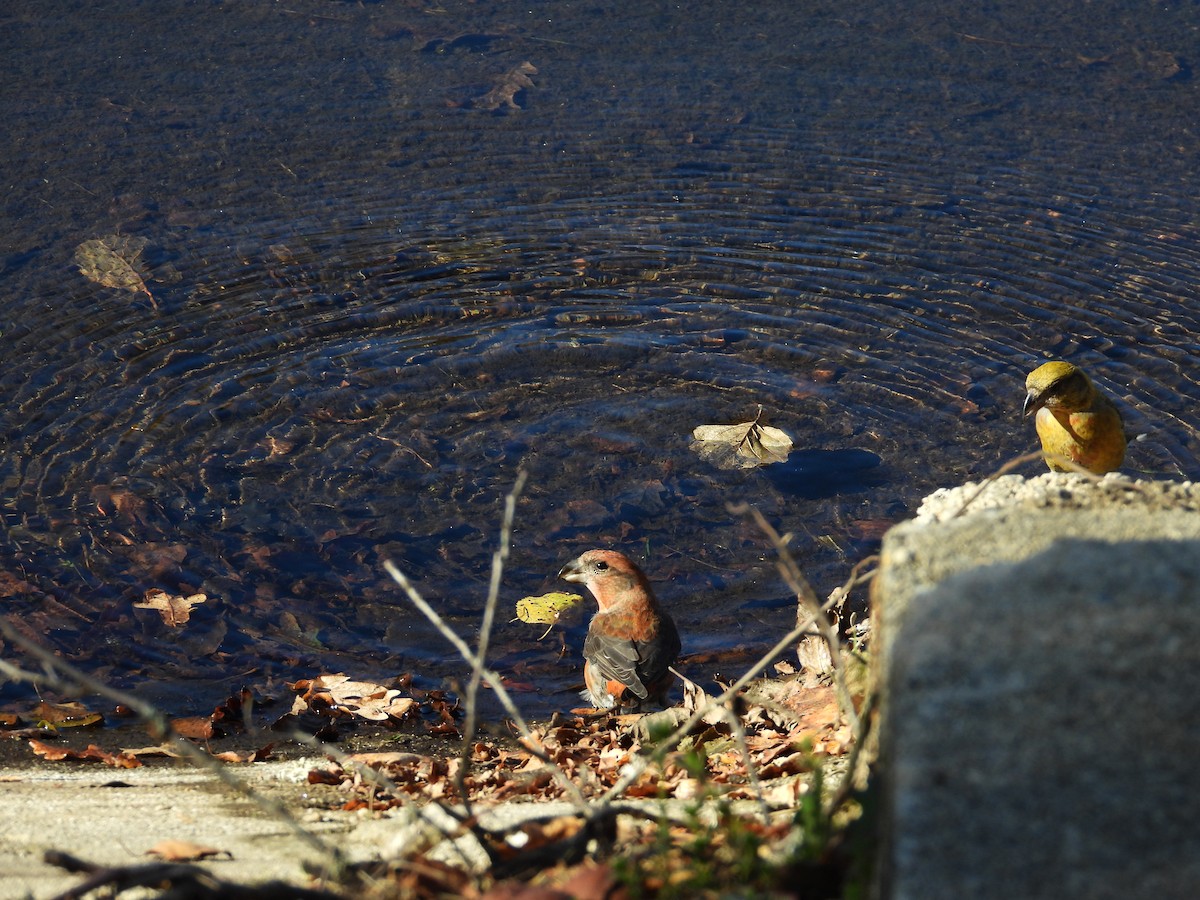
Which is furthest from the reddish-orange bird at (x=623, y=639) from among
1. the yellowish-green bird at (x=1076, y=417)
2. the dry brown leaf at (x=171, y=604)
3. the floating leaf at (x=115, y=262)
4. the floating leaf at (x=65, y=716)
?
the floating leaf at (x=115, y=262)

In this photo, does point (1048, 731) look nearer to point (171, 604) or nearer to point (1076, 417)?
point (1076, 417)

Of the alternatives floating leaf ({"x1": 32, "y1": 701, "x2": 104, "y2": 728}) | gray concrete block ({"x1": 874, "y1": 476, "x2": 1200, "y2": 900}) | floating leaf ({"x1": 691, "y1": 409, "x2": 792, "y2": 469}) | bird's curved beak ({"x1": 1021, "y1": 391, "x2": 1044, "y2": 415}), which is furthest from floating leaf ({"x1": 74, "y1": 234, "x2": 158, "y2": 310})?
gray concrete block ({"x1": 874, "y1": 476, "x2": 1200, "y2": 900})

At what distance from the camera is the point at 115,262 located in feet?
28.4

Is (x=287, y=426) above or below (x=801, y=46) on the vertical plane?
below

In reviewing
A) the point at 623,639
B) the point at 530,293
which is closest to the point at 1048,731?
the point at 623,639

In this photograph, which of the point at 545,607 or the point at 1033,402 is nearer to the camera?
the point at 1033,402

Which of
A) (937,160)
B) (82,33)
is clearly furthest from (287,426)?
(82,33)

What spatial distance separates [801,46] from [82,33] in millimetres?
7435

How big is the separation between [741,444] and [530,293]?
7.30 ft

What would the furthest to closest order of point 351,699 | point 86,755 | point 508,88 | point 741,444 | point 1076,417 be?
point 508,88, point 741,444, point 1076,417, point 351,699, point 86,755

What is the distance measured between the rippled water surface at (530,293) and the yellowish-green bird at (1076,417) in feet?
3.53

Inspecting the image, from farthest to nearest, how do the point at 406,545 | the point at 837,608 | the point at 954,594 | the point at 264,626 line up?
the point at 406,545, the point at 264,626, the point at 837,608, the point at 954,594

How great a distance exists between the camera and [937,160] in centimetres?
1053

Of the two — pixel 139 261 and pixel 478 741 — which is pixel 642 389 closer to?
pixel 478 741
